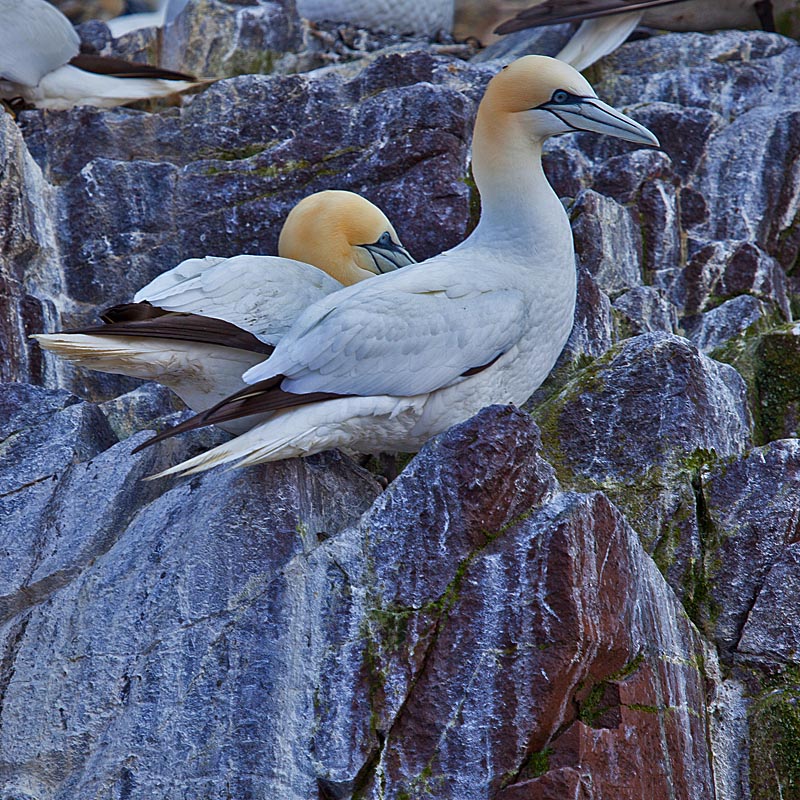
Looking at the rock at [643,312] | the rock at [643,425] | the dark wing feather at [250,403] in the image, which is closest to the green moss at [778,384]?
the rock at [643,425]

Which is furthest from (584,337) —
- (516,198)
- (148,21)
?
(148,21)

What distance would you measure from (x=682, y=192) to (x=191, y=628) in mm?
4076

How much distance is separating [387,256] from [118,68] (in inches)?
116

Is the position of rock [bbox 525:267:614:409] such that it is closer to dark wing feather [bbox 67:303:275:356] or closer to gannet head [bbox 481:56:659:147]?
gannet head [bbox 481:56:659:147]

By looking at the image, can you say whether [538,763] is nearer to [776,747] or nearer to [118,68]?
[776,747]

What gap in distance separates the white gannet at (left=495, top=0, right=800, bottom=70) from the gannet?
3228 millimetres

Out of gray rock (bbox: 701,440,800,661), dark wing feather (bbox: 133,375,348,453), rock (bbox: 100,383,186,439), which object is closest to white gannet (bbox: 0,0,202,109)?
rock (bbox: 100,383,186,439)

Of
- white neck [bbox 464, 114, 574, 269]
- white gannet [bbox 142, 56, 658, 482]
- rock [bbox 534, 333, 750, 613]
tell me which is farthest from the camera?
white neck [bbox 464, 114, 574, 269]

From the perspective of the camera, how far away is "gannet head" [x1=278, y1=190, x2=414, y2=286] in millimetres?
5645

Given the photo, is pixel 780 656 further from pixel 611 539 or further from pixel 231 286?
pixel 231 286

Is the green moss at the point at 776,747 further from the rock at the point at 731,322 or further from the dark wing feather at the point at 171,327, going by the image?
the rock at the point at 731,322

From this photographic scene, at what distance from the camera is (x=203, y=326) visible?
14.9 ft

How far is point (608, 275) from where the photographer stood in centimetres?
634

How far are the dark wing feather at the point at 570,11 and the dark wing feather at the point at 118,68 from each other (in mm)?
1974
